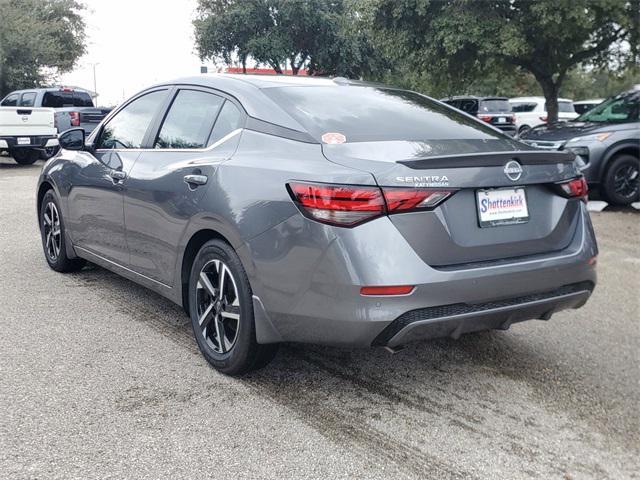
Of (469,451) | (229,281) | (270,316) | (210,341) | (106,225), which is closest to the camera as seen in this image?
(469,451)

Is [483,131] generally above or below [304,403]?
above

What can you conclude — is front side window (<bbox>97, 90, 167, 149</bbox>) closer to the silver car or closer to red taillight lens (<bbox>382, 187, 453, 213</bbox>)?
the silver car

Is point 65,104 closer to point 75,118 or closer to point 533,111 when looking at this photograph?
point 75,118

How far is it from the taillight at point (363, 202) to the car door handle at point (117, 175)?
1.99 meters

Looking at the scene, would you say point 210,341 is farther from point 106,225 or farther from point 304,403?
point 106,225

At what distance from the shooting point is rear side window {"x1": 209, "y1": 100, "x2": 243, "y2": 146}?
3.72m

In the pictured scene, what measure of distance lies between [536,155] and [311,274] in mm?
1335

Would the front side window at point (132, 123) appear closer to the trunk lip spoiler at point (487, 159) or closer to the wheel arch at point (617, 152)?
the trunk lip spoiler at point (487, 159)

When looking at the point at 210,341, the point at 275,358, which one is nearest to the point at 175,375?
the point at 210,341

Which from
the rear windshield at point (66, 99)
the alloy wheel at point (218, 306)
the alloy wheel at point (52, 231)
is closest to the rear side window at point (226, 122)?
the alloy wheel at point (218, 306)

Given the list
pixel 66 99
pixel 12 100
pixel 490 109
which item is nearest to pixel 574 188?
pixel 66 99

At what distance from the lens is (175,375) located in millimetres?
3648

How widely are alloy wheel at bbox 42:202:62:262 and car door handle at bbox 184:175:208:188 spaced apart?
241cm

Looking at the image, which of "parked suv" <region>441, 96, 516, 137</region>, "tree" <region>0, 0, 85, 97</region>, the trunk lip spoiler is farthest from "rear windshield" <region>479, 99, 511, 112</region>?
"tree" <region>0, 0, 85, 97</region>
